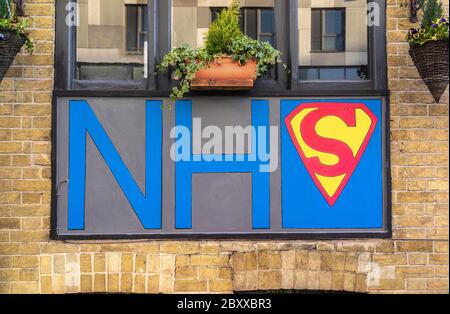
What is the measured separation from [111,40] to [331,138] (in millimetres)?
1915

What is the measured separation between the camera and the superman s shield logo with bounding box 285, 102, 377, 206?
Answer: 4.22 meters

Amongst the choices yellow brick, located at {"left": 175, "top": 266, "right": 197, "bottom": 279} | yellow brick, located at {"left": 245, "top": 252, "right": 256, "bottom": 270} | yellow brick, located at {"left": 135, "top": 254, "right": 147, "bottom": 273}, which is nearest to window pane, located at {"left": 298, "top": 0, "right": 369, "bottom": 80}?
yellow brick, located at {"left": 245, "top": 252, "right": 256, "bottom": 270}

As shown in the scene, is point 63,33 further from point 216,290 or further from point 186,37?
point 216,290

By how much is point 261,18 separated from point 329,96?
849mm

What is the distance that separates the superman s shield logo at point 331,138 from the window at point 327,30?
0.52m

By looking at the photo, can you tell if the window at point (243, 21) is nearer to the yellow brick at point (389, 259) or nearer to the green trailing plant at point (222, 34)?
the green trailing plant at point (222, 34)

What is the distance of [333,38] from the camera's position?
4.48 m

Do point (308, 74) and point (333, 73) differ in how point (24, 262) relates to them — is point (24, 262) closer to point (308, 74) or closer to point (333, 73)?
point (308, 74)

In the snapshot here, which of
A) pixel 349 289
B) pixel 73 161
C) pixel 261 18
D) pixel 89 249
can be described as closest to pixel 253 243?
pixel 349 289

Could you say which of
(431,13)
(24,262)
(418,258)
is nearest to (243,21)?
(431,13)

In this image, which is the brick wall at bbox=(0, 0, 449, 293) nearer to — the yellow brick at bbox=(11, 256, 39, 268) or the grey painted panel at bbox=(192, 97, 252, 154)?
the yellow brick at bbox=(11, 256, 39, 268)

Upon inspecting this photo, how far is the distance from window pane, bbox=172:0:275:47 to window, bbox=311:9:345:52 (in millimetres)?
349

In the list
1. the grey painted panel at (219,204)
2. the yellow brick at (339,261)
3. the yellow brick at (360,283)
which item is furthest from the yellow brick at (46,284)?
the yellow brick at (360,283)

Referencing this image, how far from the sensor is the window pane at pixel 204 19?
4.42m
